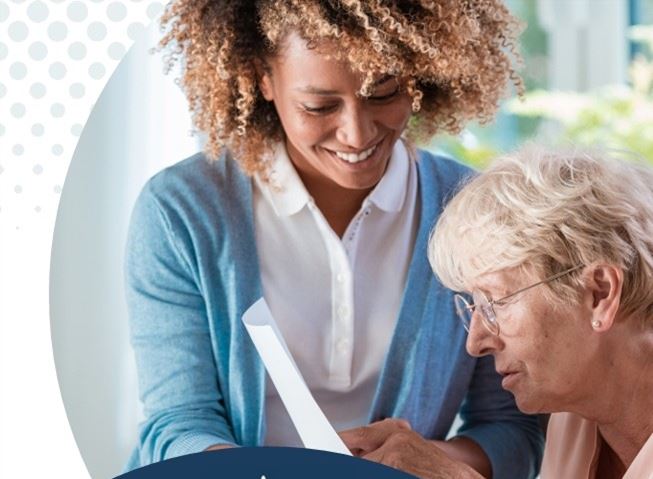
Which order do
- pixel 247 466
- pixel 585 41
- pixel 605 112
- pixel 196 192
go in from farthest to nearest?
pixel 585 41
pixel 605 112
pixel 196 192
pixel 247 466

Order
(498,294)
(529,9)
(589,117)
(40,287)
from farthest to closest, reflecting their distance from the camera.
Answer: (529,9)
(589,117)
(40,287)
(498,294)

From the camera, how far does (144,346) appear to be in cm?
126

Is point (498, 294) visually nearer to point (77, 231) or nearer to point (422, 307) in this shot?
point (422, 307)

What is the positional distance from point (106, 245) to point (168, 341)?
158 millimetres

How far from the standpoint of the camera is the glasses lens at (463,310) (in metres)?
1.22

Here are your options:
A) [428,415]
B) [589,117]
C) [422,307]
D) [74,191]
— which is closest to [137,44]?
[74,191]

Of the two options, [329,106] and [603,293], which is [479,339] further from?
[329,106]

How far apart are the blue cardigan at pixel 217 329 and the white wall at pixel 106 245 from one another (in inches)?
2.1

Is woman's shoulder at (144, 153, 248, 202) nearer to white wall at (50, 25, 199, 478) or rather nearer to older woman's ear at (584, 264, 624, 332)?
white wall at (50, 25, 199, 478)

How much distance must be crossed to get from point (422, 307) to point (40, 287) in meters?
0.46

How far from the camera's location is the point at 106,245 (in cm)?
132

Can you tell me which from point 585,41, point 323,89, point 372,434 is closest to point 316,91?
point 323,89

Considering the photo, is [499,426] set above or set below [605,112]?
below

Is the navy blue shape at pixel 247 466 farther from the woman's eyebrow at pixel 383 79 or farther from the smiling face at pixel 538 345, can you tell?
the woman's eyebrow at pixel 383 79
